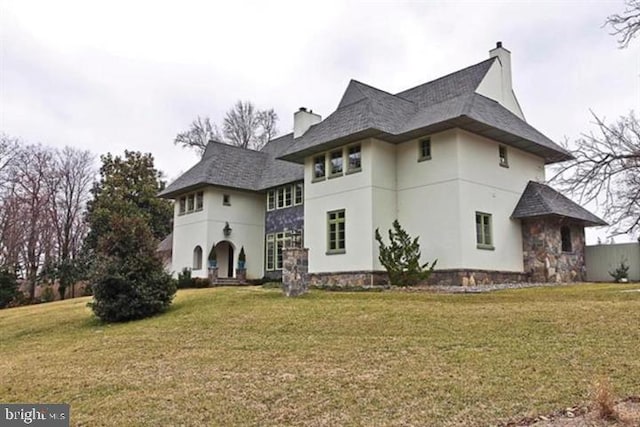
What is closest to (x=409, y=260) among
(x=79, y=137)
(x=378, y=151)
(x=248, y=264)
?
(x=378, y=151)

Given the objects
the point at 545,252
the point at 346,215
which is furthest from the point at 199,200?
the point at 545,252

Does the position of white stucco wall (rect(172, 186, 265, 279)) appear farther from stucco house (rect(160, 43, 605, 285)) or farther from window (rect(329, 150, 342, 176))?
window (rect(329, 150, 342, 176))

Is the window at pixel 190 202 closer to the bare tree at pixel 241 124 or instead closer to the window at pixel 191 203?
the window at pixel 191 203

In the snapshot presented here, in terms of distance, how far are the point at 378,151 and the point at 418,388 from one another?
13398 millimetres

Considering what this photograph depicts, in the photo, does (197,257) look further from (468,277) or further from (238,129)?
(238,129)

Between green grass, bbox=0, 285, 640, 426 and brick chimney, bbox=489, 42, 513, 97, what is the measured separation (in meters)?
10.4

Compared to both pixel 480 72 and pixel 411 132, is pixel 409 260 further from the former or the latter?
pixel 480 72

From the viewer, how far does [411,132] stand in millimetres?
18109

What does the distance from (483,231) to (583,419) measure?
1340 centimetres

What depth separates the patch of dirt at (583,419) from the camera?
4.82 meters

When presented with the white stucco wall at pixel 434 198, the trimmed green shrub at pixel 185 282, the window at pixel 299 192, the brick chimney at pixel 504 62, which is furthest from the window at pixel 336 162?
the trimmed green shrub at pixel 185 282

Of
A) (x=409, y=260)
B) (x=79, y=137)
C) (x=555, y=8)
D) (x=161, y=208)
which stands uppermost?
(x=79, y=137)

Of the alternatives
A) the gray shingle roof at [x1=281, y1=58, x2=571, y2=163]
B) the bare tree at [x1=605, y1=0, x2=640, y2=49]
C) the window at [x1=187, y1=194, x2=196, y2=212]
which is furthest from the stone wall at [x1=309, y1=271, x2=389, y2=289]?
the window at [x1=187, y1=194, x2=196, y2=212]

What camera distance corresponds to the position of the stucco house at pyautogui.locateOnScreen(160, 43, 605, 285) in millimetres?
17547
